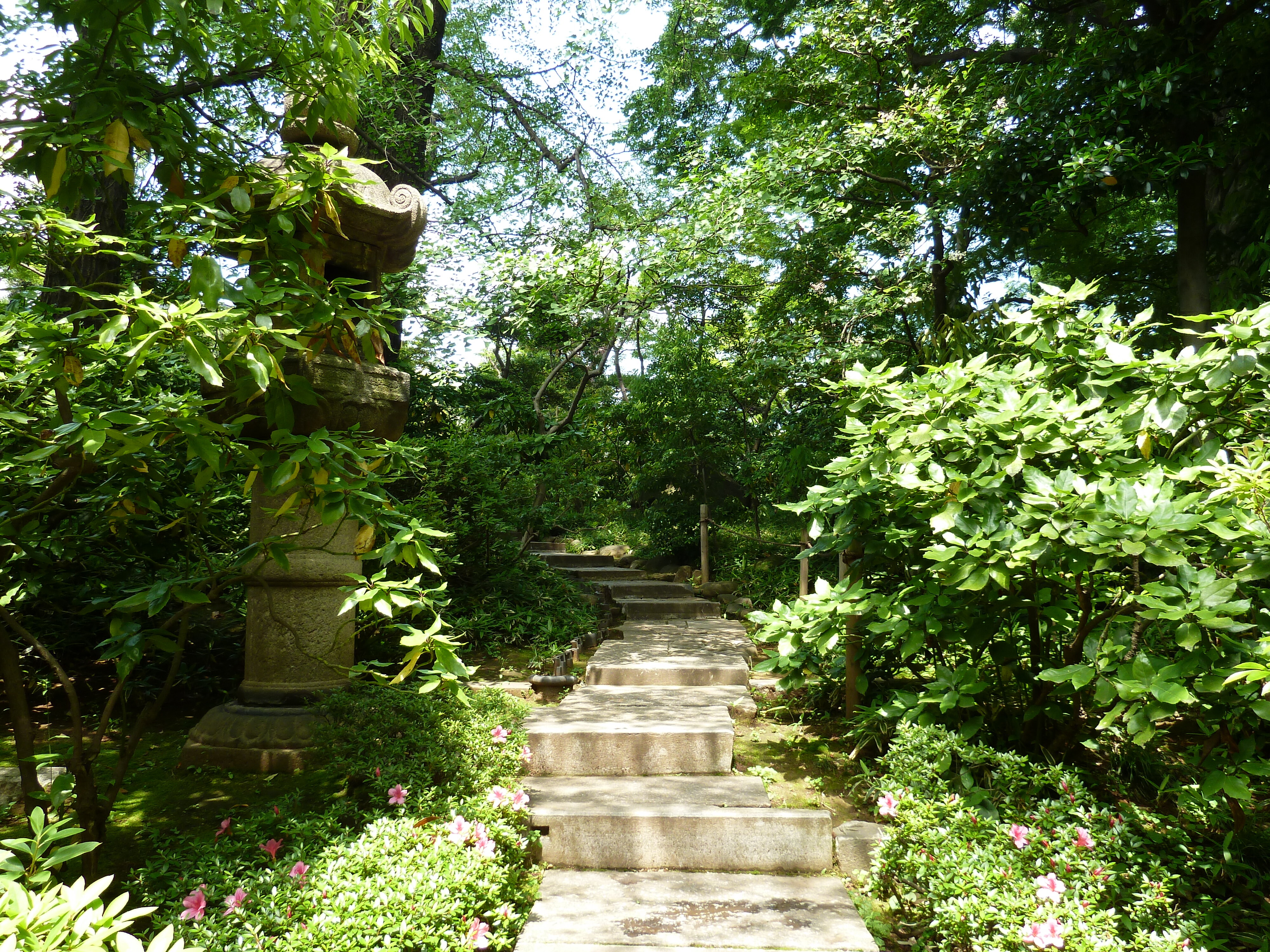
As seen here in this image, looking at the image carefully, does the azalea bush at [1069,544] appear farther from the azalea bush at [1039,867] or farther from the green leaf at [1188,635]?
the azalea bush at [1039,867]

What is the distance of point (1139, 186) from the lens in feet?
18.1

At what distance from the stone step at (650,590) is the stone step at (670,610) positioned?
66cm

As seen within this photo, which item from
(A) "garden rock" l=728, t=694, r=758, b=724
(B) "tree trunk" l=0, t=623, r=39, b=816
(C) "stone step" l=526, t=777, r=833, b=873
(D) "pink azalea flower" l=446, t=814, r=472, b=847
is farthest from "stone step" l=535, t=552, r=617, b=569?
(B) "tree trunk" l=0, t=623, r=39, b=816

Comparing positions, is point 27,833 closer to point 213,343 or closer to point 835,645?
point 213,343

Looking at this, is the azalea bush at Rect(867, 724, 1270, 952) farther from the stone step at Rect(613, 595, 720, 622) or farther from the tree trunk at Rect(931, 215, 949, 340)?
the tree trunk at Rect(931, 215, 949, 340)

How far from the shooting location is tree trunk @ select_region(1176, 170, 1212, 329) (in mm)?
5504

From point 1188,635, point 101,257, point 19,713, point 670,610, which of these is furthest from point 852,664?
point 101,257

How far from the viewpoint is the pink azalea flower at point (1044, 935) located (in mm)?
2141

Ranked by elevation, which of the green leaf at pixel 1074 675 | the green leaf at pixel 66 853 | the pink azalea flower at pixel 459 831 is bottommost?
the pink azalea flower at pixel 459 831

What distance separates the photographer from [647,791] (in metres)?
3.75

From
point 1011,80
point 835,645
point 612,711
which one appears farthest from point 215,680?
point 1011,80

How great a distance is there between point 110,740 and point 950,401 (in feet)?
16.8

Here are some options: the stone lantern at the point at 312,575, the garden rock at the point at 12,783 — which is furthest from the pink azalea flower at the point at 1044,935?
the garden rock at the point at 12,783

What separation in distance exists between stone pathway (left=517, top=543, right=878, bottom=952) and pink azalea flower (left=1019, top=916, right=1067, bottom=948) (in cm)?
58
